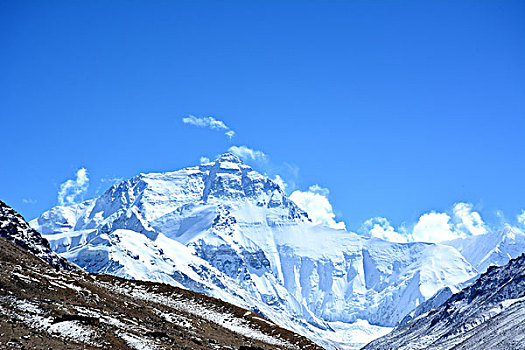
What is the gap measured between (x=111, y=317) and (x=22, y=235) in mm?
48596

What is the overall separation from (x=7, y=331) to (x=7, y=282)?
12.2 metres

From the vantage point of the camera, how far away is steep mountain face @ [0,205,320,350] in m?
56.2

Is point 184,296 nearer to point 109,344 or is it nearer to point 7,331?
point 109,344

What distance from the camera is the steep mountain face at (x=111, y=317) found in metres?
56.2

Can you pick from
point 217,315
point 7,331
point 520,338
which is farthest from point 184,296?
point 520,338

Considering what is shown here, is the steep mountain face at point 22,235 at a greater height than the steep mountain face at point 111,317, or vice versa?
the steep mountain face at point 22,235

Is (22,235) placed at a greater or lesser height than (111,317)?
greater

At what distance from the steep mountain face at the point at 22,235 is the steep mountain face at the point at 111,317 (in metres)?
17.9

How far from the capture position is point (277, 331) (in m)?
86.8

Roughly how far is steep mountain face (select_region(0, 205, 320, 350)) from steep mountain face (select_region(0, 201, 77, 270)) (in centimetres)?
1789

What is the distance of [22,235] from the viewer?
10688 cm

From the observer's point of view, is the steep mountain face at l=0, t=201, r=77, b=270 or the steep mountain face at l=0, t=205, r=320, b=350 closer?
the steep mountain face at l=0, t=205, r=320, b=350

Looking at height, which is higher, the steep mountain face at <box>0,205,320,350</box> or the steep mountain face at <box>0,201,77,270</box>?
the steep mountain face at <box>0,201,77,270</box>

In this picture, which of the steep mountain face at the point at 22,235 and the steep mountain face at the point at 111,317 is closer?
the steep mountain face at the point at 111,317
